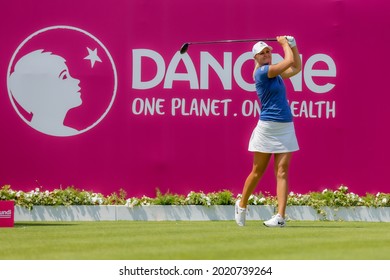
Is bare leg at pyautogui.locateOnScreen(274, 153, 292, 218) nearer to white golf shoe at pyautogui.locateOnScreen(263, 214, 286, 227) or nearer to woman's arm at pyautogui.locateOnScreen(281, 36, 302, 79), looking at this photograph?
white golf shoe at pyautogui.locateOnScreen(263, 214, 286, 227)

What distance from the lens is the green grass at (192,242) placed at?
23.4 feet

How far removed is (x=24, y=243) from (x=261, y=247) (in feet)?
6.24

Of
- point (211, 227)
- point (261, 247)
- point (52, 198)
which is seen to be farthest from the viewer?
point (52, 198)

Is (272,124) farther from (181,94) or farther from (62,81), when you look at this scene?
(62,81)

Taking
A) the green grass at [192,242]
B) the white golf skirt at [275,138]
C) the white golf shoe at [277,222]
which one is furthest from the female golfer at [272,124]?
the green grass at [192,242]

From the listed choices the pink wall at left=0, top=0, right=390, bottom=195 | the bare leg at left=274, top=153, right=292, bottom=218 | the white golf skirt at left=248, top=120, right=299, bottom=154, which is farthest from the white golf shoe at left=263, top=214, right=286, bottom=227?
the pink wall at left=0, top=0, right=390, bottom=195

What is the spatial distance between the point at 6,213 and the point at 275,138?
269cm

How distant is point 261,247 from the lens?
761 cm

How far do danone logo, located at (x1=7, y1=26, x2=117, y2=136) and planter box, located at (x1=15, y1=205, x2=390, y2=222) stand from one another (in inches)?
36.6

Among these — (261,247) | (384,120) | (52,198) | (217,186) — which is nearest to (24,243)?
(261,247)

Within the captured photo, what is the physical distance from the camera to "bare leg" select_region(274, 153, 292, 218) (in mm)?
9555

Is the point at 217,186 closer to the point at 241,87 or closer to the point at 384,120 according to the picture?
the point at 241,87

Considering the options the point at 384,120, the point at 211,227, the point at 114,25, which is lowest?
the point at 211,227

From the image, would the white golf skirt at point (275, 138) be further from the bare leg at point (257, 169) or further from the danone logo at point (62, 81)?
the danone logo at point (62, 81)
